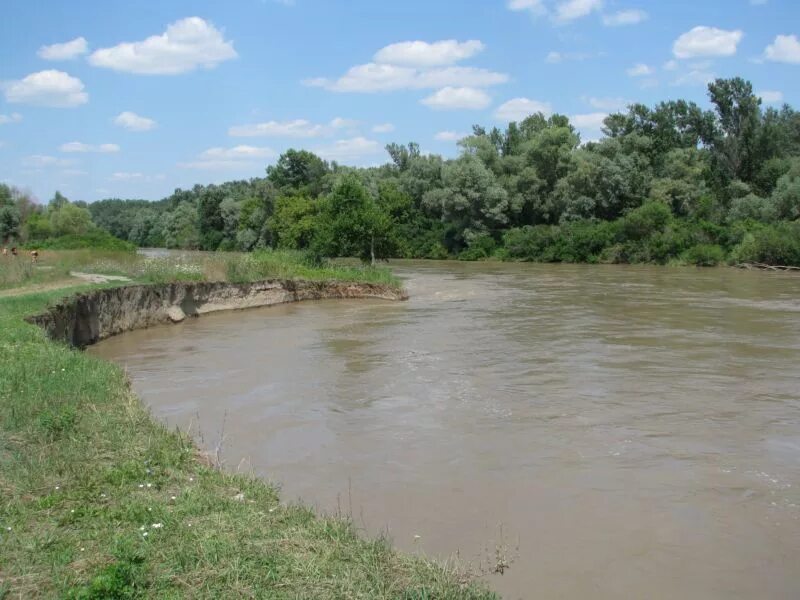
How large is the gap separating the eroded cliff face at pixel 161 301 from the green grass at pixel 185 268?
48cm

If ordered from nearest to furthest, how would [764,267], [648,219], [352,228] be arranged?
[352,228]
[764,267]
[648,219]

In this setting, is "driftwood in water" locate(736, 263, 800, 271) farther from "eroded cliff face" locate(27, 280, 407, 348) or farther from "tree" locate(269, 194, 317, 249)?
"tree" locate(269, 194, 317, 249)

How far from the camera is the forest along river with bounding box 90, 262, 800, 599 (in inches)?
266

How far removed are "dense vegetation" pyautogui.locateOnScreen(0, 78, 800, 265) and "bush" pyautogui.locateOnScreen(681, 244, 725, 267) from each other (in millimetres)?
100

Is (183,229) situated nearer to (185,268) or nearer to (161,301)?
(185,268)

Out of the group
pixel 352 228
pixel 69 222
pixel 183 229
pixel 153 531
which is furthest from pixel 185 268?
pixel 183 229

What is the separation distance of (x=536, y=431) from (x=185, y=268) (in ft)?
70.7

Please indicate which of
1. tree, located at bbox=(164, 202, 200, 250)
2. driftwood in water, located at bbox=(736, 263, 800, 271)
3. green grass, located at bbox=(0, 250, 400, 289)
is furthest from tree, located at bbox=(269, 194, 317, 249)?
driftwood in water, located at bbox=(736, 263, 800, 271)

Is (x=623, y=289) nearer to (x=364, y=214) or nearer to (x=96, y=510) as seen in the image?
(x=364, y=214)

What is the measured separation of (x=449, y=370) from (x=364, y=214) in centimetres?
2253

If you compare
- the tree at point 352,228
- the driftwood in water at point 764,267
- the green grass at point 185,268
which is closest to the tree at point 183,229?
the tree at point 352,228

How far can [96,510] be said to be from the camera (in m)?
5.91

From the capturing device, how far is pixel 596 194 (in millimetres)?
60062

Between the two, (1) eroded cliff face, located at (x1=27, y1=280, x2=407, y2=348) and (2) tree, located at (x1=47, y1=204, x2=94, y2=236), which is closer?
(1) eroded cliff face, located at (x1=27, y1=280, x2=407, y2=348)
